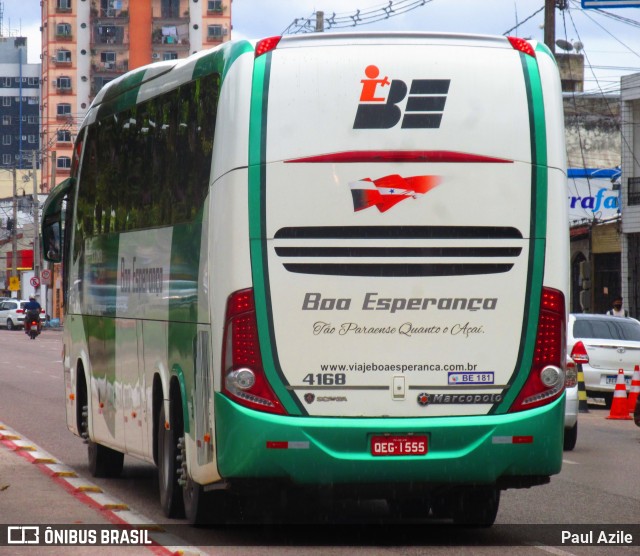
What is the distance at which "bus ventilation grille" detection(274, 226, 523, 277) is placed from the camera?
9.70m

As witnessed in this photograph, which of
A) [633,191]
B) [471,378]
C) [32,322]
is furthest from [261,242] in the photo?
[32,322]

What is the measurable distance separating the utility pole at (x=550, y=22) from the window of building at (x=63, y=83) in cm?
11137

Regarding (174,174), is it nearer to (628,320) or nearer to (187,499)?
(187,499)

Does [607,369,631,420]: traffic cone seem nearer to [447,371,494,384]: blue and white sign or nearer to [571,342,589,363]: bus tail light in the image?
[571,342,589,363]: bus tail light

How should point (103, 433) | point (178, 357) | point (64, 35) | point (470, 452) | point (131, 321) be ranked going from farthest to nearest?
point (64, 35) → point (103, 433) → point (131, 321) → point (178, 357) → point (470, 452)

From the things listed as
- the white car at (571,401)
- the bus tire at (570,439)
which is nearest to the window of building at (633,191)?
the bus tire at (570,439)

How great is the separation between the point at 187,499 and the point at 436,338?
239 centimetres

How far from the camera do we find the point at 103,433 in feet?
45.5

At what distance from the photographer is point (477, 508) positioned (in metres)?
11.0

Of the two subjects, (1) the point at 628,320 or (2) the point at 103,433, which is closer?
(2) the point at 103,433

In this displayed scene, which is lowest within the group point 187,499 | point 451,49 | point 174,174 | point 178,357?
point 187,499

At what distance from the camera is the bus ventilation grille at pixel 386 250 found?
382 inches

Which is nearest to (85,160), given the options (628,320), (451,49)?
(451,49)

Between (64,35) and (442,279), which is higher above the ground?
(64,35)
